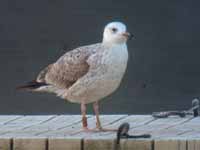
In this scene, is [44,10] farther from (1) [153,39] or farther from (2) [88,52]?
(2) [88,52]

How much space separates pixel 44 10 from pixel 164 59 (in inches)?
42.2

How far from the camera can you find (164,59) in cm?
902

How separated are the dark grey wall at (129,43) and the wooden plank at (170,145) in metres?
4.41

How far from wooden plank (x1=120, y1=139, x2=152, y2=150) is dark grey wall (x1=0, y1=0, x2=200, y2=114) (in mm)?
4388

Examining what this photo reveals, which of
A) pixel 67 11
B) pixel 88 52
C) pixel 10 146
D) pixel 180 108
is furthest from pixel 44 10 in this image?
pixel 10 146

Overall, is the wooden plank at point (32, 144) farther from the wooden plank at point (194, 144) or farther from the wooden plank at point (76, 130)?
the wooden plank at point (194, 144)

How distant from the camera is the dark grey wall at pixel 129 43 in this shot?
8.95 m

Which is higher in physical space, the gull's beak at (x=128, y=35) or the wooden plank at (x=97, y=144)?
the gull's beak at (x=128, y=35)

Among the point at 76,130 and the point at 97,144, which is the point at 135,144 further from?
the point at 76,130

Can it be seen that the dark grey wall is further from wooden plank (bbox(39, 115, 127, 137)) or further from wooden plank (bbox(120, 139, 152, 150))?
wooden plank (bbox(120, 139, 152, 150))

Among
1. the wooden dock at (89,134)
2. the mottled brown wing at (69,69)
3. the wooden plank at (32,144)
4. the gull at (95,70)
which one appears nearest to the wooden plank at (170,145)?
the wooden dock at (89,134)

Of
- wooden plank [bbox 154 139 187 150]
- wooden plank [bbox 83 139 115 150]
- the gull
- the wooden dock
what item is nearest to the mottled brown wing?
A: the gull

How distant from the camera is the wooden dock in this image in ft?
14.6

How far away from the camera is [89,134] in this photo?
15.6 ft
